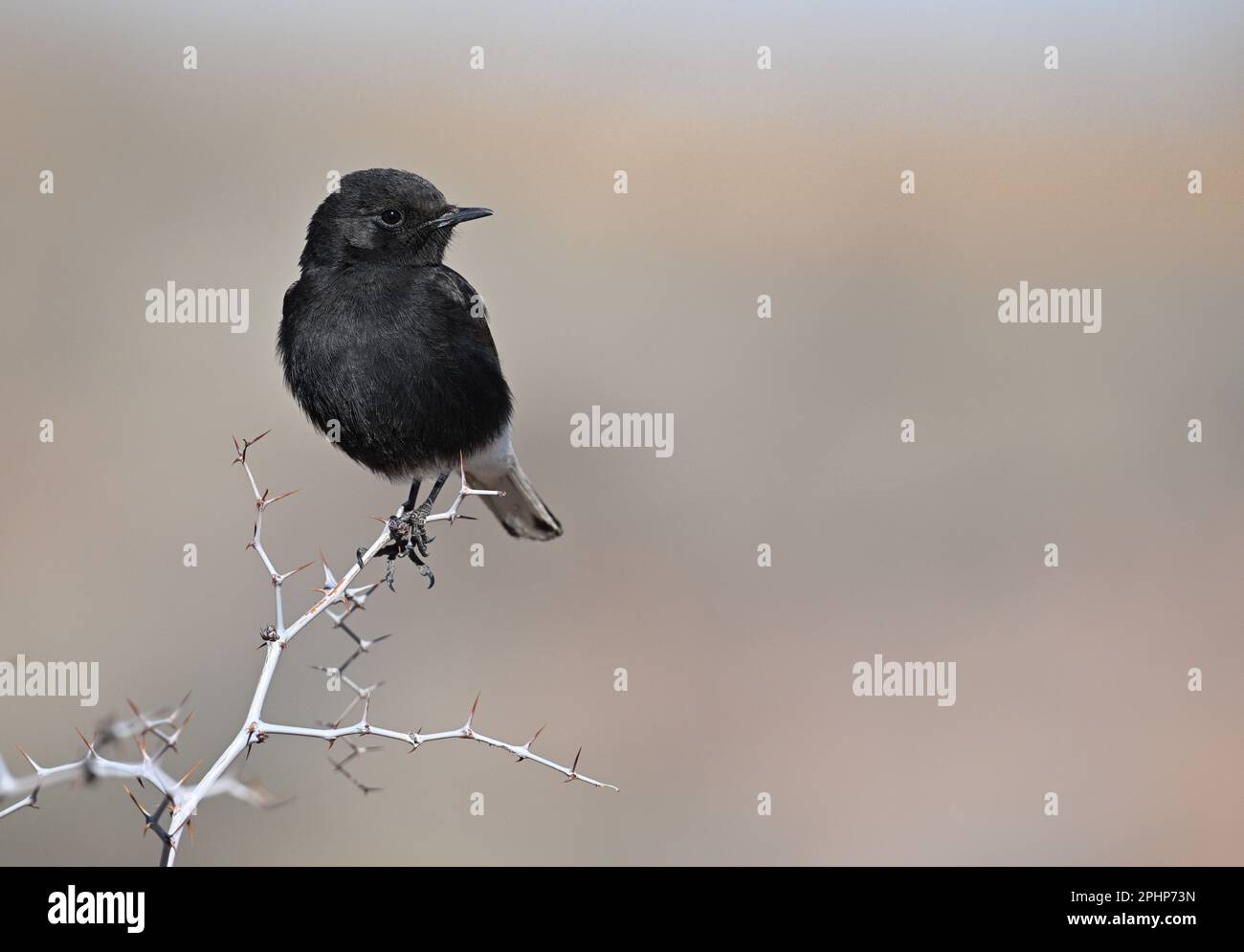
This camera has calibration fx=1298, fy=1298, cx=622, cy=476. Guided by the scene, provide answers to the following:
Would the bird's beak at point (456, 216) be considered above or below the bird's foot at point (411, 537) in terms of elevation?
above

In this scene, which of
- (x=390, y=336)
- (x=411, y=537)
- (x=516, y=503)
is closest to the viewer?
(x=390, y=336)

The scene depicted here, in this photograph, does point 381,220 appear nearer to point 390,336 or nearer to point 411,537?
point 390,336

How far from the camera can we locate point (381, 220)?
6.43 m

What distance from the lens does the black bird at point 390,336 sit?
20.1 feet

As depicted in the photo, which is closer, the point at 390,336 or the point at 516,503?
the point at 390,336

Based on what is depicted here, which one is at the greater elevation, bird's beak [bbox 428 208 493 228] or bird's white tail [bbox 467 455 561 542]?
bird's beak [bbox 428 208 493 228]

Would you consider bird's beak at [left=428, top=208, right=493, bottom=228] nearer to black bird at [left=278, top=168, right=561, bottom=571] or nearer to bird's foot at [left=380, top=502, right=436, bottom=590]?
black bird at [left=278, top=168, right=561, bottom=571]

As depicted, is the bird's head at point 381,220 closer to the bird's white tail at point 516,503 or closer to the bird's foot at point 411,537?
the bird's foot at point 411,537

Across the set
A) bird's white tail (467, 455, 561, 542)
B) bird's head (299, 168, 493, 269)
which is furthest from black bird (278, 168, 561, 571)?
bird's white tail (467, 455, 561, 542)

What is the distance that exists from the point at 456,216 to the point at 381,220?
379mm

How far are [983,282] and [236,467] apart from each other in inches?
478

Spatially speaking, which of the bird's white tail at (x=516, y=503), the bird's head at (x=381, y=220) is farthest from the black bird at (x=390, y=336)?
the bird's white tail at (x=516, y=503)

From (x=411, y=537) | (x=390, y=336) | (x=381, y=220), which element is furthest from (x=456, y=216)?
(x=411, y=537)

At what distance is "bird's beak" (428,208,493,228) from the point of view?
6320mm
